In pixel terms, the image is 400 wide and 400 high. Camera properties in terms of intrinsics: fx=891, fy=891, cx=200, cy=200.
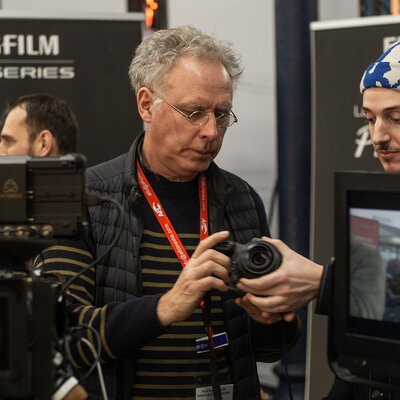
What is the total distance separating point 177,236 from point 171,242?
3cm

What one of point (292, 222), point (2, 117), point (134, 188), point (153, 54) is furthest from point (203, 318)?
point (292, 222)

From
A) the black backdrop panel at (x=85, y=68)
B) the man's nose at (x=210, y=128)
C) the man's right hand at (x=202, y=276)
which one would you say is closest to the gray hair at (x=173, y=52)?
the man's nose at (x=210, y=128)

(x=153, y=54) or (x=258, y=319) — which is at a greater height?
(x=153, y=54)

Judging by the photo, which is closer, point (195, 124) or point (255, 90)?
point (195, 124)

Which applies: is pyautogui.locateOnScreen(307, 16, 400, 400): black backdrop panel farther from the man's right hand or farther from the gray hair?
the man's right hand

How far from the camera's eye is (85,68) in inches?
151

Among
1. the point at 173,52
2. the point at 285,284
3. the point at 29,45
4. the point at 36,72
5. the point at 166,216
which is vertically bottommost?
the point at 285,284

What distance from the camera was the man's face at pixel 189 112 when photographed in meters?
2.11

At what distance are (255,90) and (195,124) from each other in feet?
8.80

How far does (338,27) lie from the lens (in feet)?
11.8

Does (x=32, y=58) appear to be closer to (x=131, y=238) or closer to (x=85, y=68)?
(x=85, y=68)

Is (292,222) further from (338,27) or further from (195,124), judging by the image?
(195,124)

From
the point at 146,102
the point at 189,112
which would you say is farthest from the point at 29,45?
the point at 189,112

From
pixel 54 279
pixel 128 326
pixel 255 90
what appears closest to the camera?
pixel 54 279
